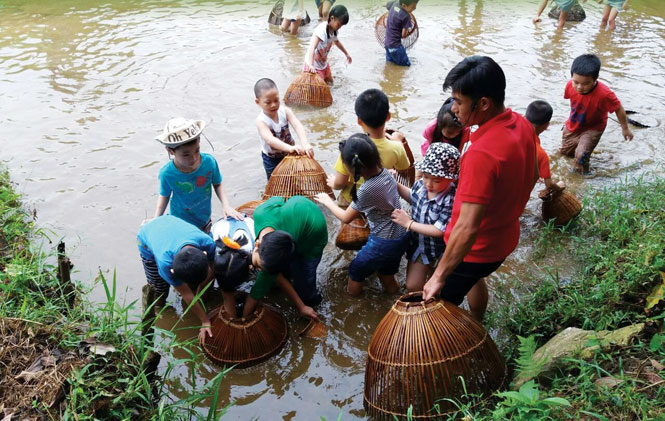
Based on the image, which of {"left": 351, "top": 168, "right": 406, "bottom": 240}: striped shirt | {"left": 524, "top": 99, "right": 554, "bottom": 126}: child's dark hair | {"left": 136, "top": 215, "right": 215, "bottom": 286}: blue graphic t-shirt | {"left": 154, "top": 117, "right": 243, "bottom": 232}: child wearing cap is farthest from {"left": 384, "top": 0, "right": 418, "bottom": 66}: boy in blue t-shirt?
{"left": 136, "top": 215, "right": 215, "bottom": 286}: blue graphic t-shirt

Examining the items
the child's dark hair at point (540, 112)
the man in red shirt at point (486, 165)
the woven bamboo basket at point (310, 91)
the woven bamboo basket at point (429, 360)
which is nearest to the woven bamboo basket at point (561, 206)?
the child's dark hair at point (540, 112)

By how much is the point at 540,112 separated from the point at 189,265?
3.63 metres

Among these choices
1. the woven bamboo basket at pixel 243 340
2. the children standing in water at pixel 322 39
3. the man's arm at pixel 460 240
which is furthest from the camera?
the children standing in water at pixel 322 39

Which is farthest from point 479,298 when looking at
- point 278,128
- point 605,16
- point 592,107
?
point 605,16

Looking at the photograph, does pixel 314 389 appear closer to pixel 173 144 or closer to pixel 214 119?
pixel 173 144

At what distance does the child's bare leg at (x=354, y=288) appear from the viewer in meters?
4.18

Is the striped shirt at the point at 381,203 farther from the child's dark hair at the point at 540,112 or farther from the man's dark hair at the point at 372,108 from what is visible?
the child's dark hair at the point at 540,112

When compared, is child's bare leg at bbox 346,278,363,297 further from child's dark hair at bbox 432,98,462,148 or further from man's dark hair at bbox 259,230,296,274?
child's dark hair at bbox 432,98,462,148

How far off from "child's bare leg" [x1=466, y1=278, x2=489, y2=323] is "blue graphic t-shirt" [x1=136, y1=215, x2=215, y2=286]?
198 centimetres

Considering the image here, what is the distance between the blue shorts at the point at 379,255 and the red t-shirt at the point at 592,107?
3.28 metres

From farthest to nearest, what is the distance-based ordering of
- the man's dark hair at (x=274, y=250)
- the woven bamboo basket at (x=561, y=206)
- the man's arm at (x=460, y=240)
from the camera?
the woven bamboo basket at (x=561, y=206) < the man's dark hair at (x=274, y=250) < the man's arm at (x=460, y=240)

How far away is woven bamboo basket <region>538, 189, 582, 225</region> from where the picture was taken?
4.66 metres

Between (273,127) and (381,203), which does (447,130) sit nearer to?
(381,203)

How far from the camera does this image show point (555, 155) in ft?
20.7
